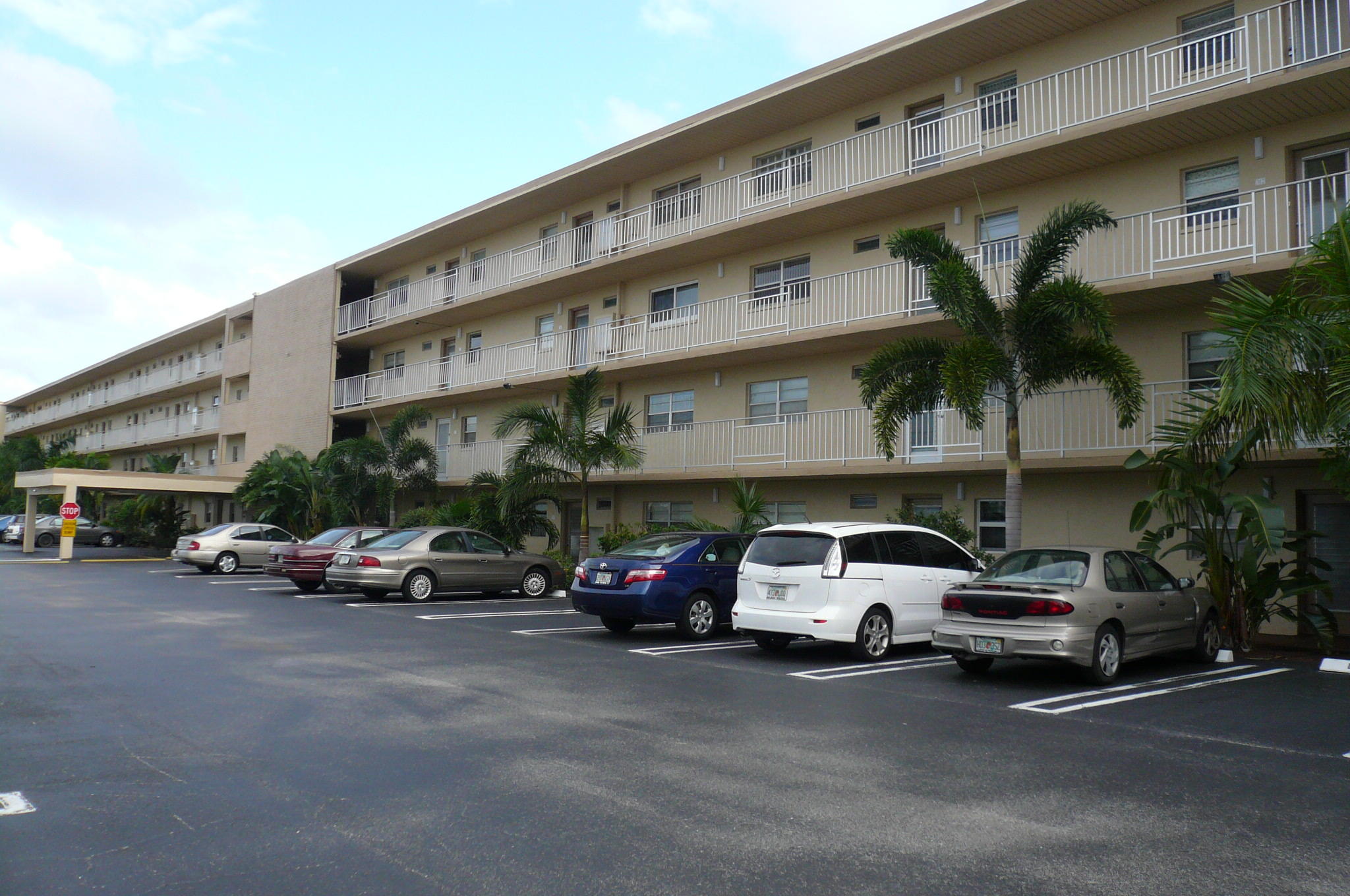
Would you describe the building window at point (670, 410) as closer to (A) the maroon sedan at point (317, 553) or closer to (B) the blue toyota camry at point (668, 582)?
(A) the maroon sedan at point (317, 553)

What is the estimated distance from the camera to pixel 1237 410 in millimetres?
11781

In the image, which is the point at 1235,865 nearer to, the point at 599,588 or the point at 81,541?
the point at 599,588

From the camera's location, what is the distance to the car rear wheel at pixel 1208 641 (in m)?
12.0

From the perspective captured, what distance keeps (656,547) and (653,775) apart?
25.9ft

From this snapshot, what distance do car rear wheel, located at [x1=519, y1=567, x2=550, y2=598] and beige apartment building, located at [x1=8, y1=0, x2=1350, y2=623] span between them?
4.24 metres

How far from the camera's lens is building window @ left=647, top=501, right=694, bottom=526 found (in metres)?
25.1

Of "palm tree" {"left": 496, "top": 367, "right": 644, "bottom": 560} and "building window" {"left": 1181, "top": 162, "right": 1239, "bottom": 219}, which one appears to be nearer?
"building window" {"left": 1181, "top": 162, "right": 1239, "bottom": 219}

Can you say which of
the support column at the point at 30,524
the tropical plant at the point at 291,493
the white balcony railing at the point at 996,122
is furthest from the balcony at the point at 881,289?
the support column at the point at 30,524

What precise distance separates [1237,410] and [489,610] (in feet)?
39.6

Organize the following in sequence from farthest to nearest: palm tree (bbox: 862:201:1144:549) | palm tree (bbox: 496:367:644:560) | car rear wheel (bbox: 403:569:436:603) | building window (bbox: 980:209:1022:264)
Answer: palm tree (bbox: 496:367:644:560) < car rear wheel (bbox: 403:569:436:603) < building window (bbox: 980:209:1022:264) < palm tree (bbox: 862:201:1144:549)

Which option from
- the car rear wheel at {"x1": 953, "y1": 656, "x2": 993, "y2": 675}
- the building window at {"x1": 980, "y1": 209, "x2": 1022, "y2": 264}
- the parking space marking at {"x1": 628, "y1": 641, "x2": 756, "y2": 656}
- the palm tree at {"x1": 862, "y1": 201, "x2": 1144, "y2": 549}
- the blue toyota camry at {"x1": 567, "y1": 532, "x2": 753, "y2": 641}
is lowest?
the parking space marking at {"x1": 628, "y1": 641, "x2": 756, "y2": 656}

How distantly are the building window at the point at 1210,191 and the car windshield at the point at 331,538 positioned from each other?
18054mm

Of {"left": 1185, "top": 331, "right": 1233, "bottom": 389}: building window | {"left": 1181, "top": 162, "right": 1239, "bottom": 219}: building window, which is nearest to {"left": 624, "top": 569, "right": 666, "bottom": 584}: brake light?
{"left": 1185, "top": 331, "right": 1233, "bottom": 389}: building window

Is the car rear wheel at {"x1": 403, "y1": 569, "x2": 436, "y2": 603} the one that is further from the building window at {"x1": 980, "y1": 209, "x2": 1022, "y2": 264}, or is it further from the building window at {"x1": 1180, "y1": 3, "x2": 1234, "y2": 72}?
the building window at {"x1": 1180, "y1": 3, "x2": 1234, "y2": 72}
